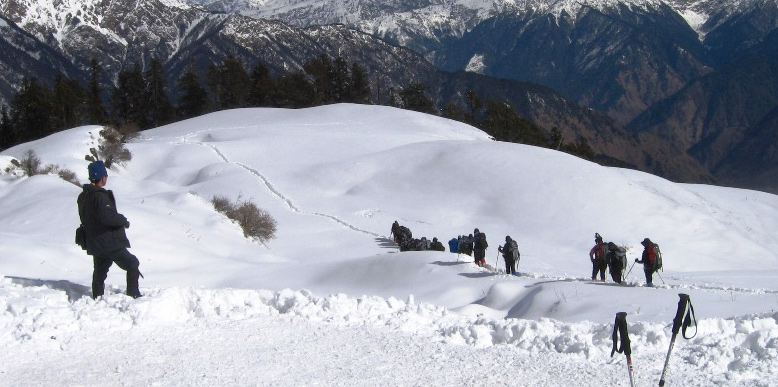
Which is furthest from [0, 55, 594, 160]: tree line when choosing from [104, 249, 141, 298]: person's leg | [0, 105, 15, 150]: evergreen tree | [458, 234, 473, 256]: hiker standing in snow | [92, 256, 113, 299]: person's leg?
[92, 256, 113, 299]: person's leg

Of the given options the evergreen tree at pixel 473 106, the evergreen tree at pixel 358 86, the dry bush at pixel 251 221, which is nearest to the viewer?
the dry bush at pixel 251 221

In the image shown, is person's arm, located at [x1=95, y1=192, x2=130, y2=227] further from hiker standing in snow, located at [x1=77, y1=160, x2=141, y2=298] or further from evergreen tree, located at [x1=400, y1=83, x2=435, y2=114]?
evergreen tree, located at [x1=400, y1=83, x2=435, y2=114]

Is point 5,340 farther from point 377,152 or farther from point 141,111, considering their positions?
point 141,111

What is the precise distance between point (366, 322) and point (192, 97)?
85.6 meters

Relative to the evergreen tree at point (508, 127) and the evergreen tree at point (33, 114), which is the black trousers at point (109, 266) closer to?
the evergreen tree at point (33, 114)

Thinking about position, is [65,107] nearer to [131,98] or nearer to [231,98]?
[131,98]

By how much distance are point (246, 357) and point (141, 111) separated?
87.5 metres

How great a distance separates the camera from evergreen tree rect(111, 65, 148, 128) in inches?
3450

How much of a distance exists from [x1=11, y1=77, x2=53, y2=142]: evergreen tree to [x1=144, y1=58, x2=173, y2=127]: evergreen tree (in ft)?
49.2

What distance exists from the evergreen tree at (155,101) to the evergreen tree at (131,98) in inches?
28.7

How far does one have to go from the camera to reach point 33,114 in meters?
74.8

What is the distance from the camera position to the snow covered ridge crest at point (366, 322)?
7.02m

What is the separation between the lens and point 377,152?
151 feet

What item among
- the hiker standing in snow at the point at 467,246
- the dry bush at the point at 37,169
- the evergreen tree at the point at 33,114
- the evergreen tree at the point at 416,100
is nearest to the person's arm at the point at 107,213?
the hiker standing in snow at the point at 467,246
